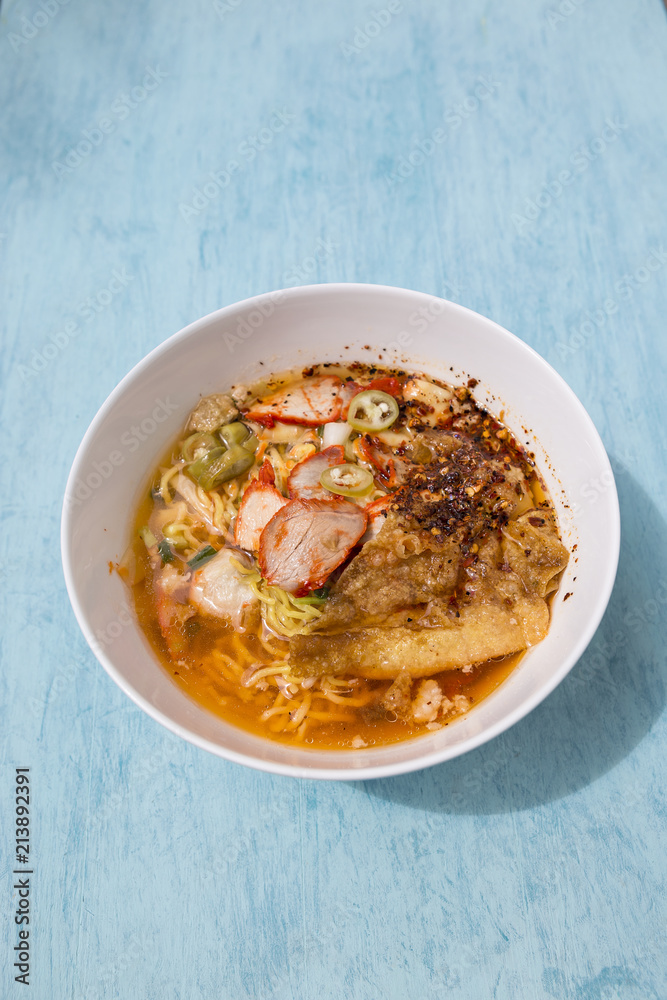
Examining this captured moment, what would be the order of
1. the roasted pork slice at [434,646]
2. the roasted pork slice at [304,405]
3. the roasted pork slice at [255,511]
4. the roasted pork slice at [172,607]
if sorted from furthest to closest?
the roasted pork slice at [304,405]
the roasted pork slice at [255,511]
the roasted pork slice at [172,607]
the roasted pork slice at [434,646]

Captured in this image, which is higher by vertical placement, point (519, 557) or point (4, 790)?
A: point (519, 557)

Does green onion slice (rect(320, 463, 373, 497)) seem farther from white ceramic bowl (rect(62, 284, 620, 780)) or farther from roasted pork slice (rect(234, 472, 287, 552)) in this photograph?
white ceramic bowl (rect(62, 284, 620, 780))

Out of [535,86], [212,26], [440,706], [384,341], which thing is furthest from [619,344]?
[212,26]

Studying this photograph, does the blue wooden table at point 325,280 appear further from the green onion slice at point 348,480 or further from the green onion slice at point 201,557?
the green onion slice at point 348,480

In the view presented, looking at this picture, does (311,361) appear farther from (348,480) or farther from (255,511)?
(255,511)

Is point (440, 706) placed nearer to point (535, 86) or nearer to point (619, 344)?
point (619, 344)

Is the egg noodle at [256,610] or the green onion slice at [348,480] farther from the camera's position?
the green onion slice at [348,480]

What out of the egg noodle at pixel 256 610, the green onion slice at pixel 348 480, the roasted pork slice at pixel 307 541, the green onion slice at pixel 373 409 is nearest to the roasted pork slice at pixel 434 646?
the egg noodle at pixel 256 610
